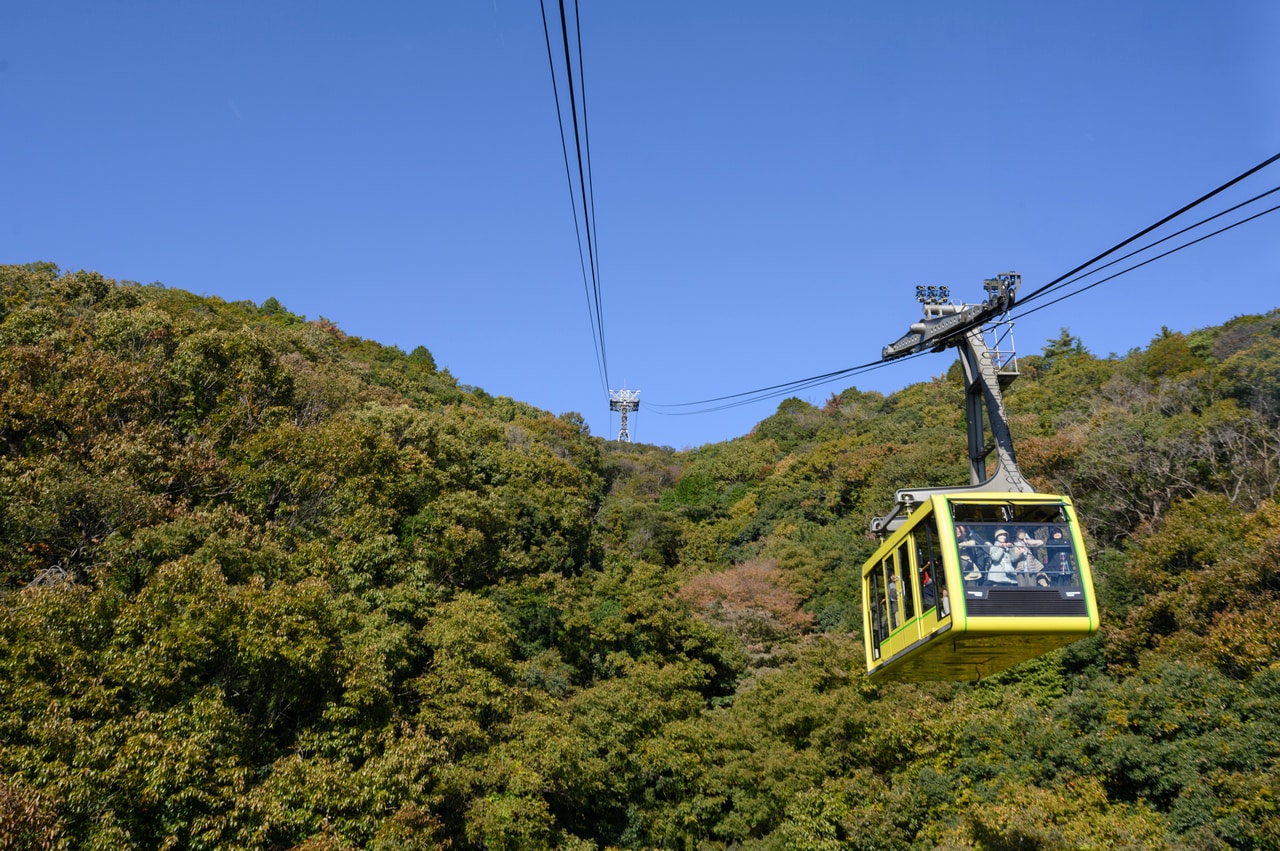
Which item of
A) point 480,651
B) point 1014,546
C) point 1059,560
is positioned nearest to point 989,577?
point 1014,546

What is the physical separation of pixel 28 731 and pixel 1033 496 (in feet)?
39.2

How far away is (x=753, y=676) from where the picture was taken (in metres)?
25.8

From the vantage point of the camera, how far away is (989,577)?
821 centimetres

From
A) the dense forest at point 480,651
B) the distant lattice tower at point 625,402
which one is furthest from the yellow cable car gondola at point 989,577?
the distant lattice tower at point 625,402

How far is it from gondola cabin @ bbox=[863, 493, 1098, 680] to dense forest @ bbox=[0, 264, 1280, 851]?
6.50 m

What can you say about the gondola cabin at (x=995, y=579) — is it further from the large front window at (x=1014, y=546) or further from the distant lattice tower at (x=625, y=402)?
the distant lattice tower at (x=625, y=402)

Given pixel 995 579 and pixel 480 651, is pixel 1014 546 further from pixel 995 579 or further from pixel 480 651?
pixel 480 651

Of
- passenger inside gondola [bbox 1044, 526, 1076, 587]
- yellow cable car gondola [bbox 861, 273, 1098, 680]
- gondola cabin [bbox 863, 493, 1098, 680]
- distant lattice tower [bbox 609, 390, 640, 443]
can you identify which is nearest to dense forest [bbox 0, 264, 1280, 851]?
yellow cable car gondola [bbox 861, 273, 1098, 680]

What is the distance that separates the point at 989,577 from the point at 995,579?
60 millimetres

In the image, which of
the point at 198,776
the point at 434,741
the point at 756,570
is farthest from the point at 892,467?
the point at 198,776

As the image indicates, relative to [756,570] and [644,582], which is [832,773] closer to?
[644,582]

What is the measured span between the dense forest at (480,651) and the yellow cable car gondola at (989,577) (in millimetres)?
6178

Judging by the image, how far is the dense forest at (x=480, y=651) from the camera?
1149 cm

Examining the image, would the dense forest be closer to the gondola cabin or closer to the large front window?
the gondola cabin
